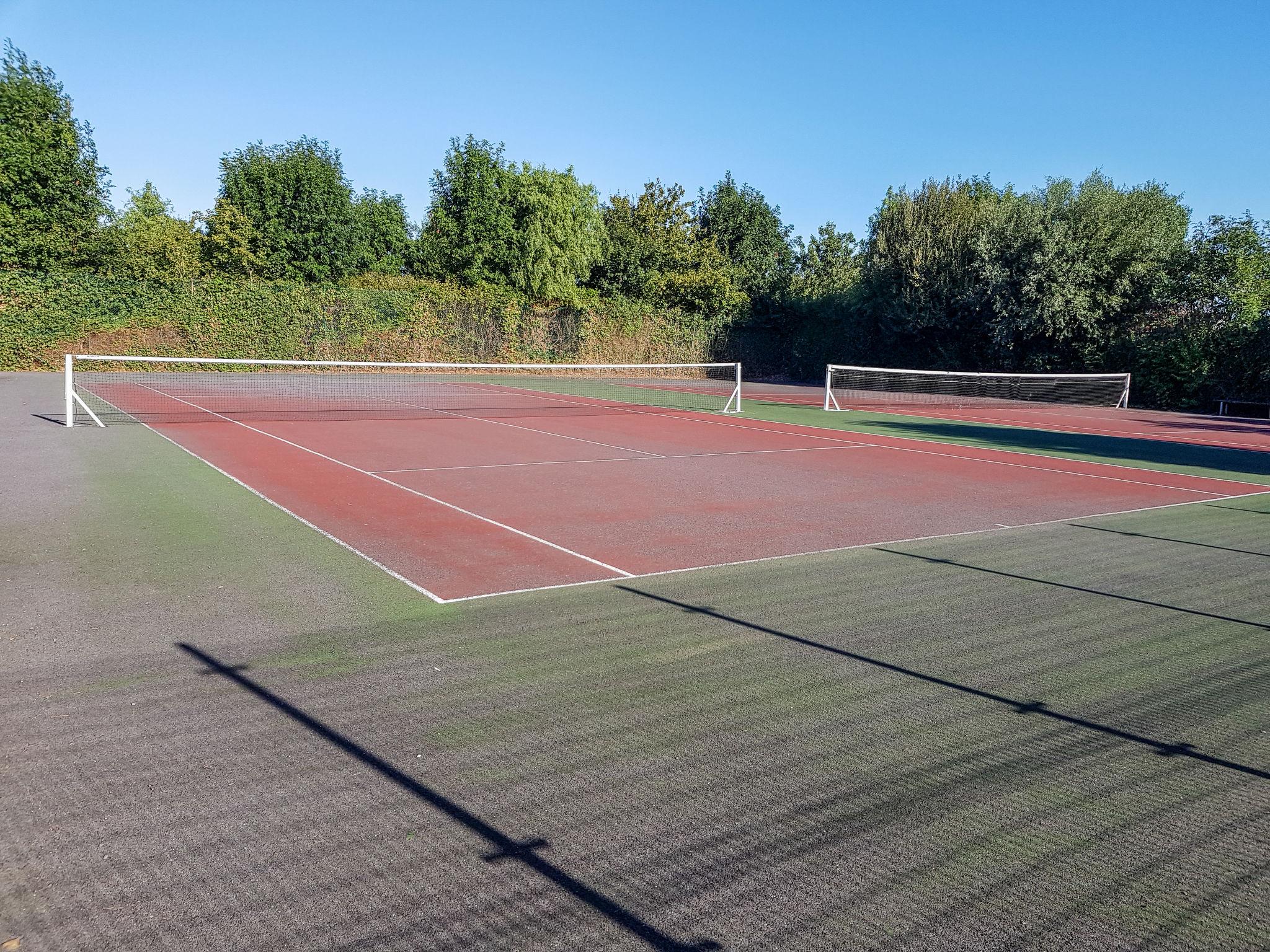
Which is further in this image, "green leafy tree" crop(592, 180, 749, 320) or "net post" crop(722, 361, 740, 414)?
"green leafy tree" crop(592, 180, 749, 320)

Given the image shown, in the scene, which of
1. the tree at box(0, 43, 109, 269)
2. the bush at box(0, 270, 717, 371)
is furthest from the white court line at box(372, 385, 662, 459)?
the tree at box(0, 43, 109, 269)

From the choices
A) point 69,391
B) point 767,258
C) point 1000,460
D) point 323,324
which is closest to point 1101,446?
point 1000,460

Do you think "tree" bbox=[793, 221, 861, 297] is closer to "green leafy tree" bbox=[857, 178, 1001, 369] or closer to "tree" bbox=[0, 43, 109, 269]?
"green leafy tree" bbox=[857, 178, 1001, 369]

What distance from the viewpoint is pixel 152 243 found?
175 feet

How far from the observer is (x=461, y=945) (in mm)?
2678

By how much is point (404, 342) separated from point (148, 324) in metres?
9.15

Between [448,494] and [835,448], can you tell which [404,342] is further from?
[448,494]

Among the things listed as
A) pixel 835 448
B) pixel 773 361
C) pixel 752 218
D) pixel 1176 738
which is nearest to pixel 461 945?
pixel 1176 738

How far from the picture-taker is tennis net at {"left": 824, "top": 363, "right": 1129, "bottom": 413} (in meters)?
28.1

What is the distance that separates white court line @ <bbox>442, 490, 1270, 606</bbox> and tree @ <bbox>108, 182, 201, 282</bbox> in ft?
101

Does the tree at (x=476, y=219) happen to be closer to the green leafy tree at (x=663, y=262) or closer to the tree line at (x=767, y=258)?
the tree line at (x=767, y=258)

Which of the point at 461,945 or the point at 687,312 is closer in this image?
the point at 461,945

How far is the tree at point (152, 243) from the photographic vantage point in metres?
39.6

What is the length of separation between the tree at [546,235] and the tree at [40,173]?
66.5 feet
